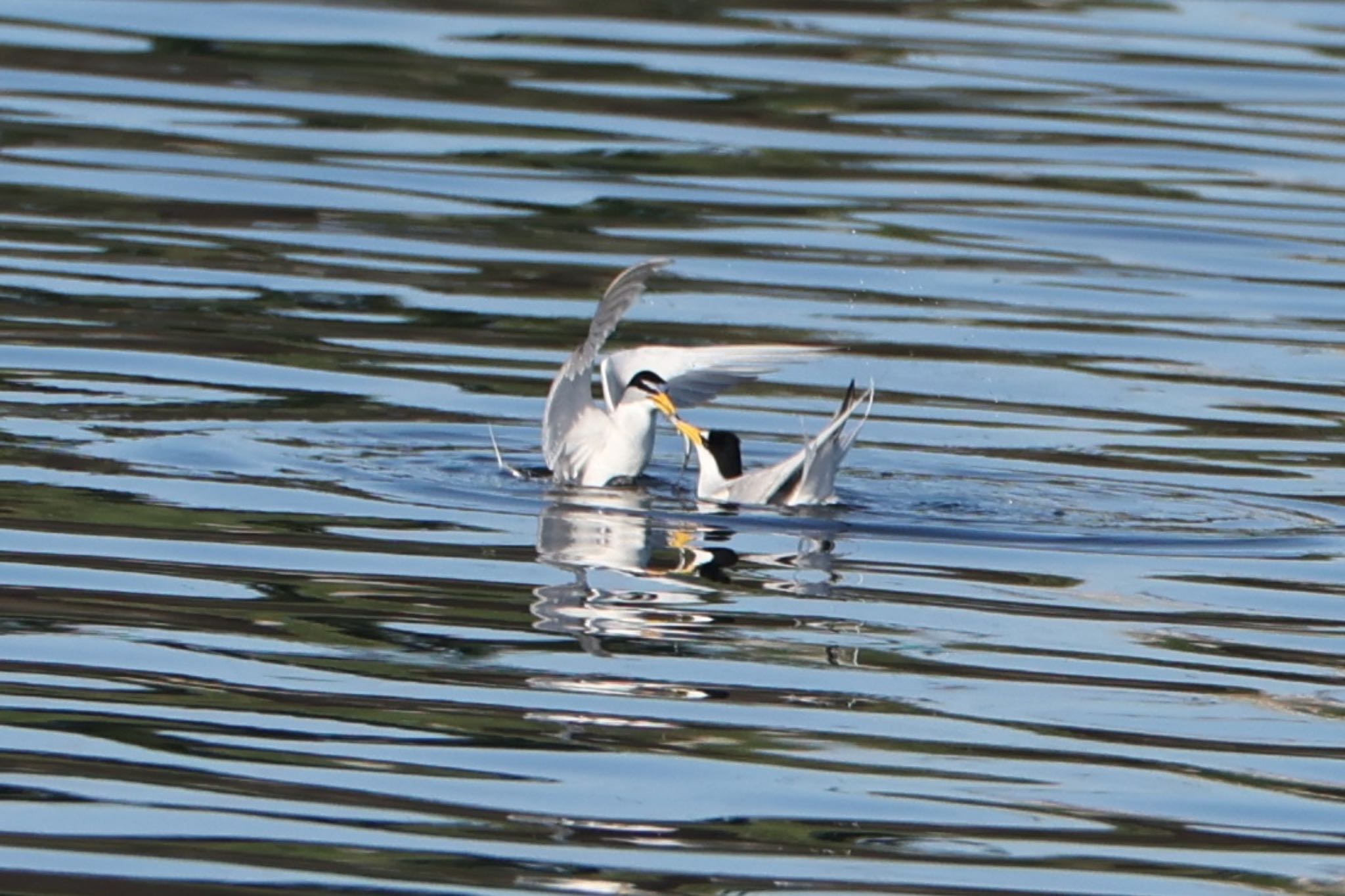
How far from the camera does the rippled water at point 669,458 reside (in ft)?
21.8

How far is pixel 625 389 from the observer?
488 inches

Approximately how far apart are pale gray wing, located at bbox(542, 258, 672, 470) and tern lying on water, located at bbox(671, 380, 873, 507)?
627 millimetres

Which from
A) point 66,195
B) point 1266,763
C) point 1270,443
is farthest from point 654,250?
point 1266,763

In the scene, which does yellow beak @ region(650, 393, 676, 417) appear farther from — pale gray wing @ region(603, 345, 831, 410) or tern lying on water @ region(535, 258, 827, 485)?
pale gray wing @ region(603, 345, 831, 410)

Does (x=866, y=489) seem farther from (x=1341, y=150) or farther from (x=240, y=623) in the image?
(x=1341, y=150)

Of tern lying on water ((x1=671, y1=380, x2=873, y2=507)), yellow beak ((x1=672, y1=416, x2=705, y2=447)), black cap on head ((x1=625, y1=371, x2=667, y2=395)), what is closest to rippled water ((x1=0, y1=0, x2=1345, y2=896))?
tern lying on water ((x1=671, y1=380, x2=873, y2=507))

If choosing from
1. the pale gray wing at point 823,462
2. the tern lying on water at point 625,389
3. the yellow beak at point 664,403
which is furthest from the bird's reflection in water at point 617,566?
the pale gray wing at point 823,462

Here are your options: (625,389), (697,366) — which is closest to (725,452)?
(697,366)

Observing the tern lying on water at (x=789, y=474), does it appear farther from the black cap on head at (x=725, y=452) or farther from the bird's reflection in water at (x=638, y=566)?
the bird's reflection in water at (x=638, y=566)

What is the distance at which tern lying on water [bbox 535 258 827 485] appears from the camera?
11.2 meters

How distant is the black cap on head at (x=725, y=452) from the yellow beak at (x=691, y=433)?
0.16 ft

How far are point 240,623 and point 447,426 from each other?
3648 millimetres

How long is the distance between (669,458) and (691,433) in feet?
4.58

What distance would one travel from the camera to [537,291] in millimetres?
14641
